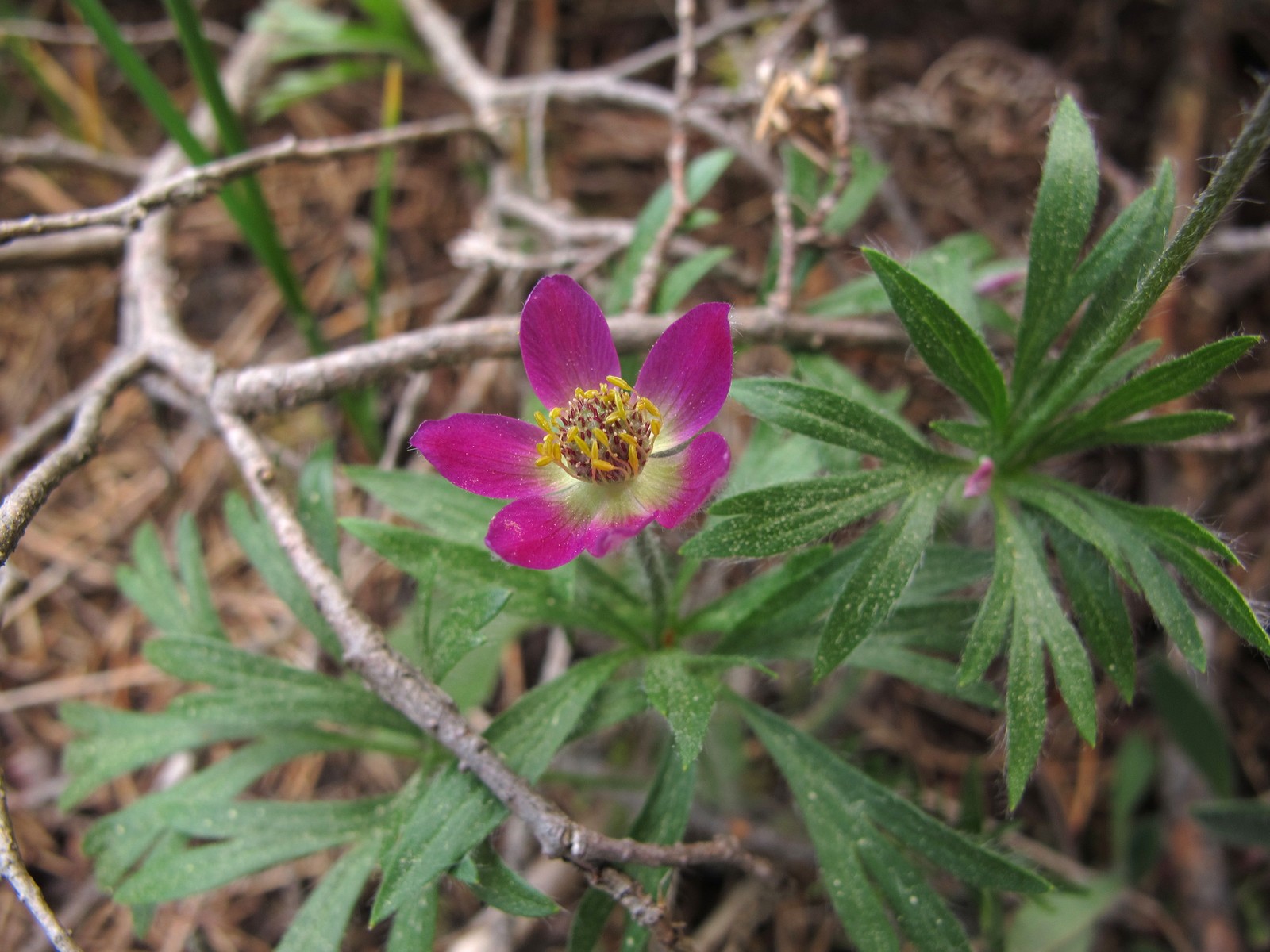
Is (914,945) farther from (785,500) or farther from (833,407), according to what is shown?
(833,407)

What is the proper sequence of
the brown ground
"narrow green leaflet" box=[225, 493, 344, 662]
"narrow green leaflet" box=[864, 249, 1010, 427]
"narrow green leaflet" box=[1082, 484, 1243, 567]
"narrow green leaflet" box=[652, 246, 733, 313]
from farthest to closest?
the brown ground, "narrow green leaflet" box=[652, 246, 733, 313], "narrow green leaflet" box=[225, 493, 344, 662], "narrow green leaflet" box=[864, 249, 1010, 427], "narrow green leaflet" box=[1082, 484, 1243, 567]

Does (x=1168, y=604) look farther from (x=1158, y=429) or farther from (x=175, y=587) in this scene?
(x=175, y=587)

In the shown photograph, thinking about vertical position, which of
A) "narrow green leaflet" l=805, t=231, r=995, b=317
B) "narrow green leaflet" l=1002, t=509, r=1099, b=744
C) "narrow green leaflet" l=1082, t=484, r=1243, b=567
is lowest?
"narrow green leaflet" l=1002, t=509, r=1099, b=744

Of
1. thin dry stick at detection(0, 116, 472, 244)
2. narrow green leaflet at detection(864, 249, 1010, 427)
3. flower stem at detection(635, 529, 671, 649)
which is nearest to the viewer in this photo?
narrow green leaflet at detection(864, 249, 1010, 427)

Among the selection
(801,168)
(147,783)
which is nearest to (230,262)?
(147,783)

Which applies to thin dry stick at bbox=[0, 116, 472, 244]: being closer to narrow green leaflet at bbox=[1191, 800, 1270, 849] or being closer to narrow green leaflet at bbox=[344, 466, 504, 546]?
narrow green leaflet at bbox=[344, 466, 504, 546]

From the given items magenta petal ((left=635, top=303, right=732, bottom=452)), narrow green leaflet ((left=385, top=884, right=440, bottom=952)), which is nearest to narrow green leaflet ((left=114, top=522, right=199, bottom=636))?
narrow green leaflet ((left=385, top=884, right=440, bottom=952))

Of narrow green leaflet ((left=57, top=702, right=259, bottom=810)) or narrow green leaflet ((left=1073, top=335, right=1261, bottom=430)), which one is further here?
narrow green leaflet ((left=57, top=702, right=259, bottom=810))
